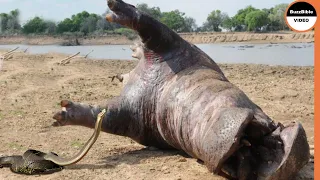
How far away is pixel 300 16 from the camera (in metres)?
4.79

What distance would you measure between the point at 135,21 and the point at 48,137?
2.84m

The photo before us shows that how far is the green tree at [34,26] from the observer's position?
3816 inches

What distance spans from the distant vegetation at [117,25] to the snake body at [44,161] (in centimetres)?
7825

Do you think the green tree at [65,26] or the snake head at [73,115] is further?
the green tree at [65,26]

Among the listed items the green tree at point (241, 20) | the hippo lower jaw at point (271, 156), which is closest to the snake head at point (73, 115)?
the hippo lower jaw at point (271, 156)

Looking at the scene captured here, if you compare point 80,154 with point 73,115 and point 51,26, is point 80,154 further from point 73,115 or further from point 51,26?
point 51,26

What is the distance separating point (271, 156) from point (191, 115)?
1.15 meters

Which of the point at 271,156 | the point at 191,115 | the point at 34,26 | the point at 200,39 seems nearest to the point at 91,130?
the point at 191,115

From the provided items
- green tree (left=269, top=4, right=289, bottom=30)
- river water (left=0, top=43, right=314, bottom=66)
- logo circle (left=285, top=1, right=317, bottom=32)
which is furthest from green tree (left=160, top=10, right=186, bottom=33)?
logo circle (left=285, top=1, right=317, bottom=32)

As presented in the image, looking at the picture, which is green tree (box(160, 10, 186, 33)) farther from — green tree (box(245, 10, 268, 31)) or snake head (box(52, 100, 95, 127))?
snake head (box(52, 100, 95, 127))

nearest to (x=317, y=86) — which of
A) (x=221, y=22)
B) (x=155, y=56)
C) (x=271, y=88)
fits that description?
(x=155, y=56)

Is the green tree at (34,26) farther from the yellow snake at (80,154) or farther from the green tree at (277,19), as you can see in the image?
the yellow snake at (80,154)

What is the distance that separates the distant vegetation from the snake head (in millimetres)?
77907

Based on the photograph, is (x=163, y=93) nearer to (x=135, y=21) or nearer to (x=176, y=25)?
(x=135, y=21)
